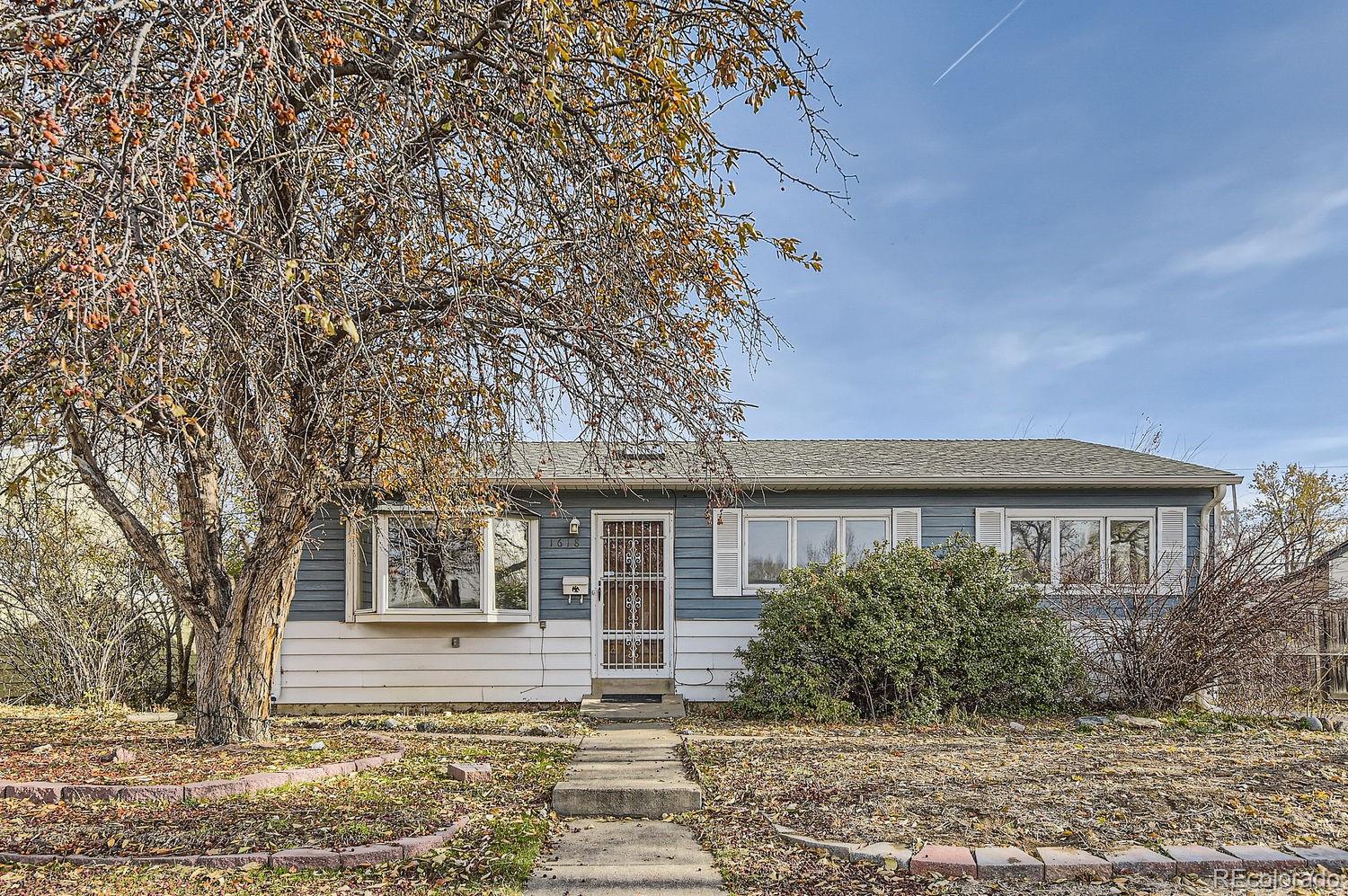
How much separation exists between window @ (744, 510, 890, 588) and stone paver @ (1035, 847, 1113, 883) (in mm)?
6000

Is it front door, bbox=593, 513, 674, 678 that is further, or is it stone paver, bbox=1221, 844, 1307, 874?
front door, bbox=593, 513, 674, 678

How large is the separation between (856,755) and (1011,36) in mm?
8985

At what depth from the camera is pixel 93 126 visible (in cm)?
325

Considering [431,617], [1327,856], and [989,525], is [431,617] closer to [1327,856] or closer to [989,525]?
[989,525]

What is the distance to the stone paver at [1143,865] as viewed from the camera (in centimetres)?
378

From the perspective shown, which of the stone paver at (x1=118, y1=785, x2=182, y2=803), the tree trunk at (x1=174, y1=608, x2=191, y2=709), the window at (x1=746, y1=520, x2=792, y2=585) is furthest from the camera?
the tree trunk at (x1=174, y1=608, x2=191, y2=709)

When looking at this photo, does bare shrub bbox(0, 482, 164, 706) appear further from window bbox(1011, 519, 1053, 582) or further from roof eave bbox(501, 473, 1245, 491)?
window bbox(1011, 519, 1053, 582)

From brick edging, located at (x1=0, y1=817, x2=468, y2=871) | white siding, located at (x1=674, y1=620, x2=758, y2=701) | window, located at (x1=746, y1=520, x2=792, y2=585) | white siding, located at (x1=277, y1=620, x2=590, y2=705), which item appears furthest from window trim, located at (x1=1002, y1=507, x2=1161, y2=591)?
brick edging, located at (x1=0, y1=817, x2=468, y2=871)

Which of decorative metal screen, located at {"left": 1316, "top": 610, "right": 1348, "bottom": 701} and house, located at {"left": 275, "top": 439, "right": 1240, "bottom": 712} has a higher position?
house, located at {"left": 275, "top": 439, "right": 1240, "bottom": 712}

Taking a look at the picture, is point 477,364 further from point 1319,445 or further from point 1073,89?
point 1319,445

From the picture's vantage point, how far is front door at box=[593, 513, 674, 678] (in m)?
9.80

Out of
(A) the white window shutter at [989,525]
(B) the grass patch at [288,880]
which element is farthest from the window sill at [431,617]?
(A) the white window shutter at [989,525]

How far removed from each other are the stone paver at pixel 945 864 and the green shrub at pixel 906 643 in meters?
4.39

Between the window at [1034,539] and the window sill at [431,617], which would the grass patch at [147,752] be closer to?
the window sill at [431,617]
